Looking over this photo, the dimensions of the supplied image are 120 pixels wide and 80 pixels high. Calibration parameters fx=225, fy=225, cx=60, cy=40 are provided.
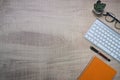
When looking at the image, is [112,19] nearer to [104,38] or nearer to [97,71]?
[104,38]

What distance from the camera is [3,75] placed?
1.06m

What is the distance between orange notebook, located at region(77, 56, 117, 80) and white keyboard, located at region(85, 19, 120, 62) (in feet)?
0.22

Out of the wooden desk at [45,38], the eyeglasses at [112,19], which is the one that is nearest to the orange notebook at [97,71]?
the wooden desk at [45,38]

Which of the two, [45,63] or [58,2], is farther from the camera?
[58,2]

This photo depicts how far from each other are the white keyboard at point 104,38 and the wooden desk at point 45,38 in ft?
0.09

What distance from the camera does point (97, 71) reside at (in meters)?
1.10

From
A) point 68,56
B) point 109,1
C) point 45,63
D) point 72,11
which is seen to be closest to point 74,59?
point 68,56

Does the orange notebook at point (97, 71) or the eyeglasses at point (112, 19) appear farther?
the eyeglasses at point (112, 19)

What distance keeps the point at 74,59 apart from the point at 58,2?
327 mm

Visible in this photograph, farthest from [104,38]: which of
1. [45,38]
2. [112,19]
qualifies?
[45,38]

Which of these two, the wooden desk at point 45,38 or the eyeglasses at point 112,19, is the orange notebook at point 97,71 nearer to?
the wooden desk at point 45,38

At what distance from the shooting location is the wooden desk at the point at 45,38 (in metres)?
1.08

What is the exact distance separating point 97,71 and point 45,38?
305 millimetres

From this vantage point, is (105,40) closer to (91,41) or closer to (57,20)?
(91,41)
